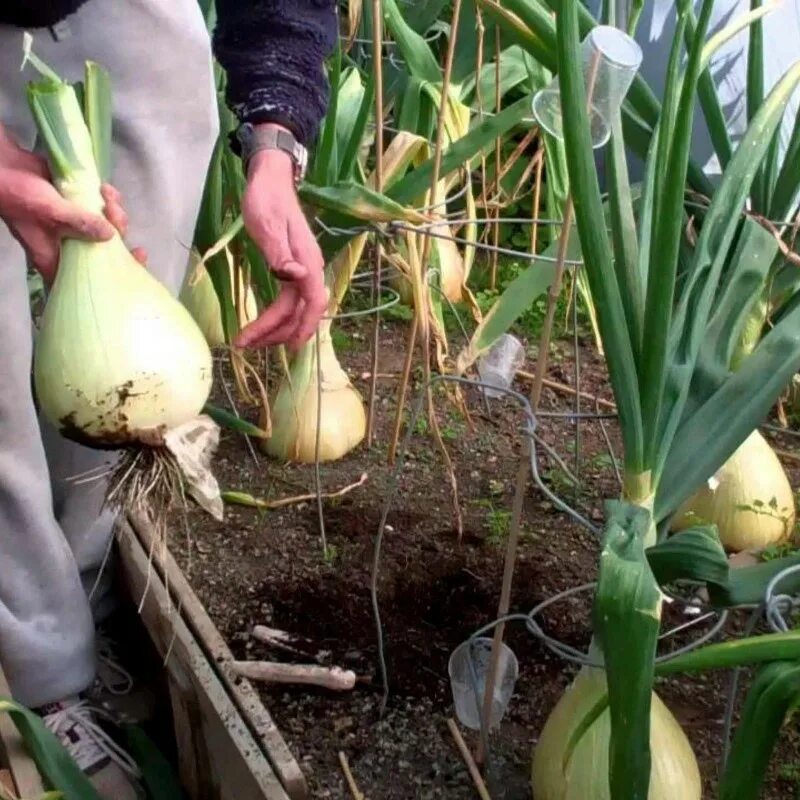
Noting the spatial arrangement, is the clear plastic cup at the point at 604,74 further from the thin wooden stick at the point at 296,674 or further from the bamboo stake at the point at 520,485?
the thin wooden stick at the point at 296,674

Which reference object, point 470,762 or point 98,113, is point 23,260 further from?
point 470,762

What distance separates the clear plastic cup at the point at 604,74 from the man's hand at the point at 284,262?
0.78 feet

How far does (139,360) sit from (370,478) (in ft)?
2.51

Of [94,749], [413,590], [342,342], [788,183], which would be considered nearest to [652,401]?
[413,590]

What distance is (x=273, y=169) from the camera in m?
1.05

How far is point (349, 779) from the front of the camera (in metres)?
1.12

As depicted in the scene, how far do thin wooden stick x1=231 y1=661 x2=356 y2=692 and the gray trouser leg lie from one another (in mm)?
264

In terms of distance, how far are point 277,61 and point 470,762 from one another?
73 centimetres

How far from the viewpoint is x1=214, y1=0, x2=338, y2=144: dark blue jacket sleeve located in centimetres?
110

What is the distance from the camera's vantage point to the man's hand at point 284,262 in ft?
3.23

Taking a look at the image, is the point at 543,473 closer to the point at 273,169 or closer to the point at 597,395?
the point at 597,395

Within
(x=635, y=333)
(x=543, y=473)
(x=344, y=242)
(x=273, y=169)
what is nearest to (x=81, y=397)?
(x=273, y=169)

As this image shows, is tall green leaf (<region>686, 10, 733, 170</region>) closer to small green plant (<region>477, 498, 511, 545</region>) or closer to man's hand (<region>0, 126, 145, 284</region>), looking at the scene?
small green plant (<region>477, 498, 511, 545</region>)

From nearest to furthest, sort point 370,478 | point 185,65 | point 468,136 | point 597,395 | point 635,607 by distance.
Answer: point 635,607
point 185,65
point 468,136
point 370,478
point 597,395
